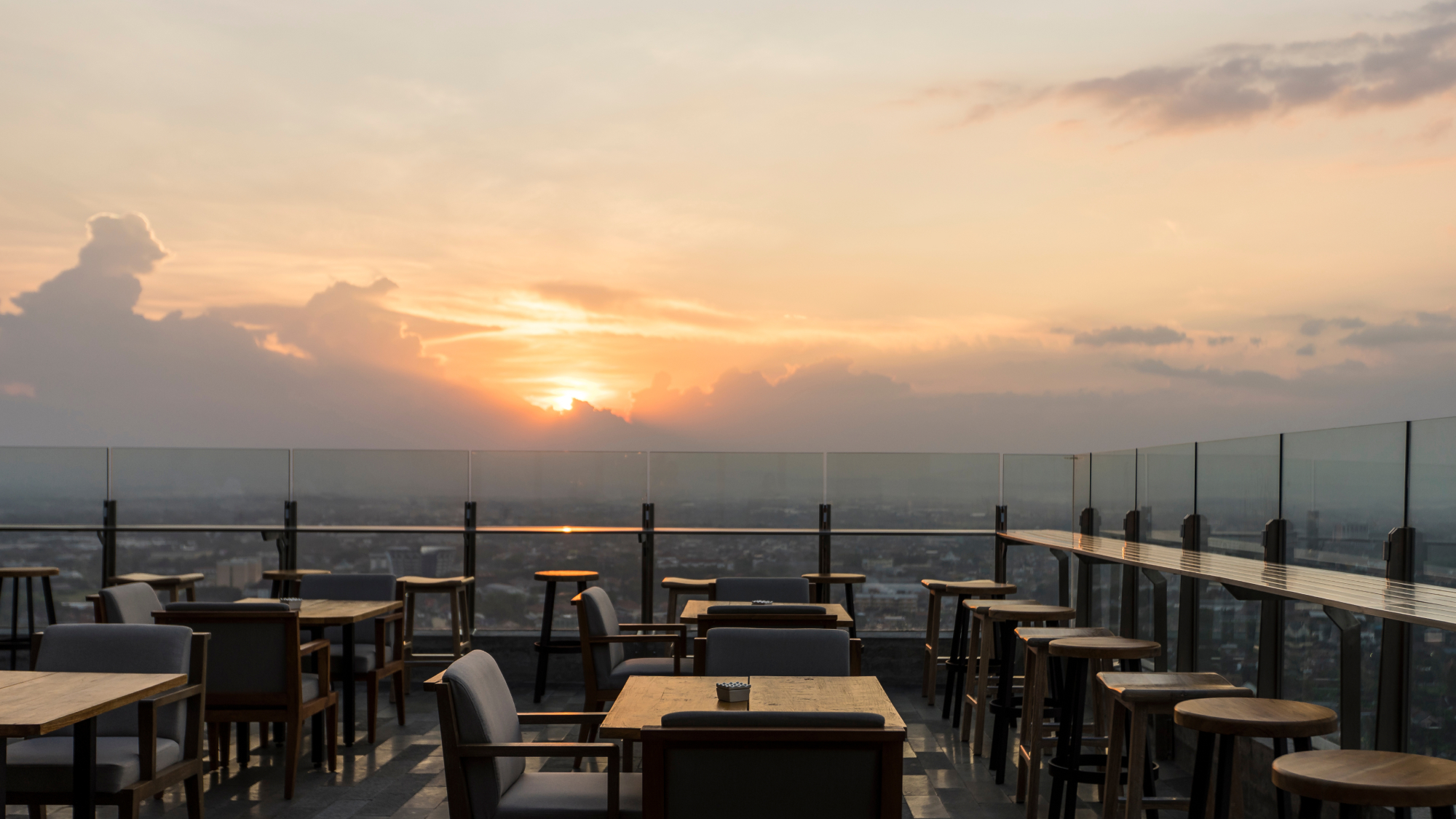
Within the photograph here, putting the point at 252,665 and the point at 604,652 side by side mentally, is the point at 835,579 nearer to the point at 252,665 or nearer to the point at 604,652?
the point at 604,652

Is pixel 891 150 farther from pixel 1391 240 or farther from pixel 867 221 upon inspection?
pixel 1391 240

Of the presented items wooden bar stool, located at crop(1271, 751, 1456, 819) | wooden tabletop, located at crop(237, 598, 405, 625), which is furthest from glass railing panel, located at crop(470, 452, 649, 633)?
wooden bar stool, located at crop(1271, 751, 1456, 819)

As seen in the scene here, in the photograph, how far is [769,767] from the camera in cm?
248

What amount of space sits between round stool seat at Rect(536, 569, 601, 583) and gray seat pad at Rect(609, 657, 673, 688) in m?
2.00

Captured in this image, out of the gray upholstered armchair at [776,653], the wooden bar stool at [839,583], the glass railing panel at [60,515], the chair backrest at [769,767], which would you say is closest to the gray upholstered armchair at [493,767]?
the chair backrest at [769,767]

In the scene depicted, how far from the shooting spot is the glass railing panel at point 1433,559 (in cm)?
345

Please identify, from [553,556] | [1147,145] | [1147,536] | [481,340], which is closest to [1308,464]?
[1147,536]

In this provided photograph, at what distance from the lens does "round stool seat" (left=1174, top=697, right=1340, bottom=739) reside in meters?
2.74

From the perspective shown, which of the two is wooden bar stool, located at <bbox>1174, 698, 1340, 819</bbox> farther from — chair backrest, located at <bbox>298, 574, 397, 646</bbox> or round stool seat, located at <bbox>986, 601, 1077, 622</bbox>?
chair backrest, located at <bbox>298, 574, 397, 646</bbox>

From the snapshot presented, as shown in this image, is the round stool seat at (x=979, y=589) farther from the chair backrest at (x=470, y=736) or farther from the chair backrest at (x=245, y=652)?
the chair backrest at (x=470, y=736)

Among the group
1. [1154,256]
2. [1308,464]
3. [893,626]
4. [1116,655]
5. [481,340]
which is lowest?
[893,626]

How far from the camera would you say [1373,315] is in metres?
7.22

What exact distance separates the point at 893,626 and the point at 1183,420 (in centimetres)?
322

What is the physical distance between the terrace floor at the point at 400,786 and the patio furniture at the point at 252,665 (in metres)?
0.25
